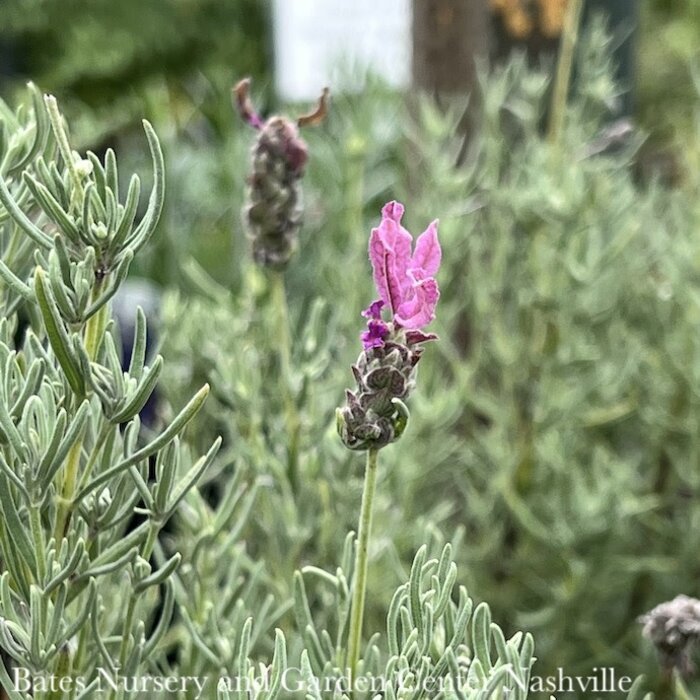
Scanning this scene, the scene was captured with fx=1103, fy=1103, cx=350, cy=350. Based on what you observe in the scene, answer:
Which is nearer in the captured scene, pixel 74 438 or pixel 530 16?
pixel 74 438

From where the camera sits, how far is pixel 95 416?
346mm

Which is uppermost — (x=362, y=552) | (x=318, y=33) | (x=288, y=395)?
(x=318, y=33)

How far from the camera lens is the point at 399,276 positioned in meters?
0.29

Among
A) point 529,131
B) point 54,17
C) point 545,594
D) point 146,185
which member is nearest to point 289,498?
point 545,594

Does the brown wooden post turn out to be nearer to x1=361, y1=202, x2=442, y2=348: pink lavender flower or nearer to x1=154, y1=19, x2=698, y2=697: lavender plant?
x1=154, y1=19, x2=698, y2=697: lavender plant

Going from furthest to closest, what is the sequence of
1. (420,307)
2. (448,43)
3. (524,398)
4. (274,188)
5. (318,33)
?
(318,33) → (448,43) → (524,398) → (274,188) → (420,307)

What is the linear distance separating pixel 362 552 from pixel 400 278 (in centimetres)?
7

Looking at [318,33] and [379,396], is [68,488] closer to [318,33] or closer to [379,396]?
[379,396]

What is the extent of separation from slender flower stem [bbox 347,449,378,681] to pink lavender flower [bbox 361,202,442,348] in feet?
0.11

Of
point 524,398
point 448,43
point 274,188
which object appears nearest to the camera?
point 274,188

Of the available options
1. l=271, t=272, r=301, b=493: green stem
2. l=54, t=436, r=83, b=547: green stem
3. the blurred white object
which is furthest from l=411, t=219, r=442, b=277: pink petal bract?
the blurred white object

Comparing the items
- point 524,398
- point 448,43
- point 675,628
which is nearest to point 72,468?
point 675,628

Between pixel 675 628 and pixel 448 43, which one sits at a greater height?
pixel 448 43

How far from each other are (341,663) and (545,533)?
323mm
